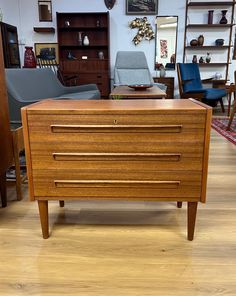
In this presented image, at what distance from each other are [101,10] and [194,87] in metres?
2.36

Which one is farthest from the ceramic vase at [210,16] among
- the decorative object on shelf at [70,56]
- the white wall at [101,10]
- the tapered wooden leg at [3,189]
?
the tapered wooden leg at [3,189]

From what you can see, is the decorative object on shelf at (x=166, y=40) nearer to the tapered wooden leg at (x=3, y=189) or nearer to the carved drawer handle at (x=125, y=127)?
the tapered wooden leg at (x=3, y=189)

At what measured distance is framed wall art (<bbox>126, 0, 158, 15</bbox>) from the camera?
5.30m

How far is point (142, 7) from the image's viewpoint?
5328 millimetres

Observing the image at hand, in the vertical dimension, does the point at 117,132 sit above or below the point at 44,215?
above

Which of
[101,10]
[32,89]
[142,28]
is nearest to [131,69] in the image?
[142,28]

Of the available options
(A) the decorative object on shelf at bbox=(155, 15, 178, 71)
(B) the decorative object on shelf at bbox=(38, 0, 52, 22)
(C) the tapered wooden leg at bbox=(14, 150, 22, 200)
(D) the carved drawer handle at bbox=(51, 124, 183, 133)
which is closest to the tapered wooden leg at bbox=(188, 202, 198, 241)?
(D) the carved drawer handle at bbox=(51, 124, 183, 133)

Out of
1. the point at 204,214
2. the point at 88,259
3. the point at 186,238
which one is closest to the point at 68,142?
the point at 88,259

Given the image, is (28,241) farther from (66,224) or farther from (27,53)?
(27,53)

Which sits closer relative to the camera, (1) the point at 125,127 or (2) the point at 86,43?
(1) the point at 125,127

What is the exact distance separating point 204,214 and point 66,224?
0.84 metres

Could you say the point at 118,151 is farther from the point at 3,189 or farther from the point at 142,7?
the point at 142,7

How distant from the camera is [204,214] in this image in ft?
5.58

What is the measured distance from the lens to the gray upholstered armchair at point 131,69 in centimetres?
513
